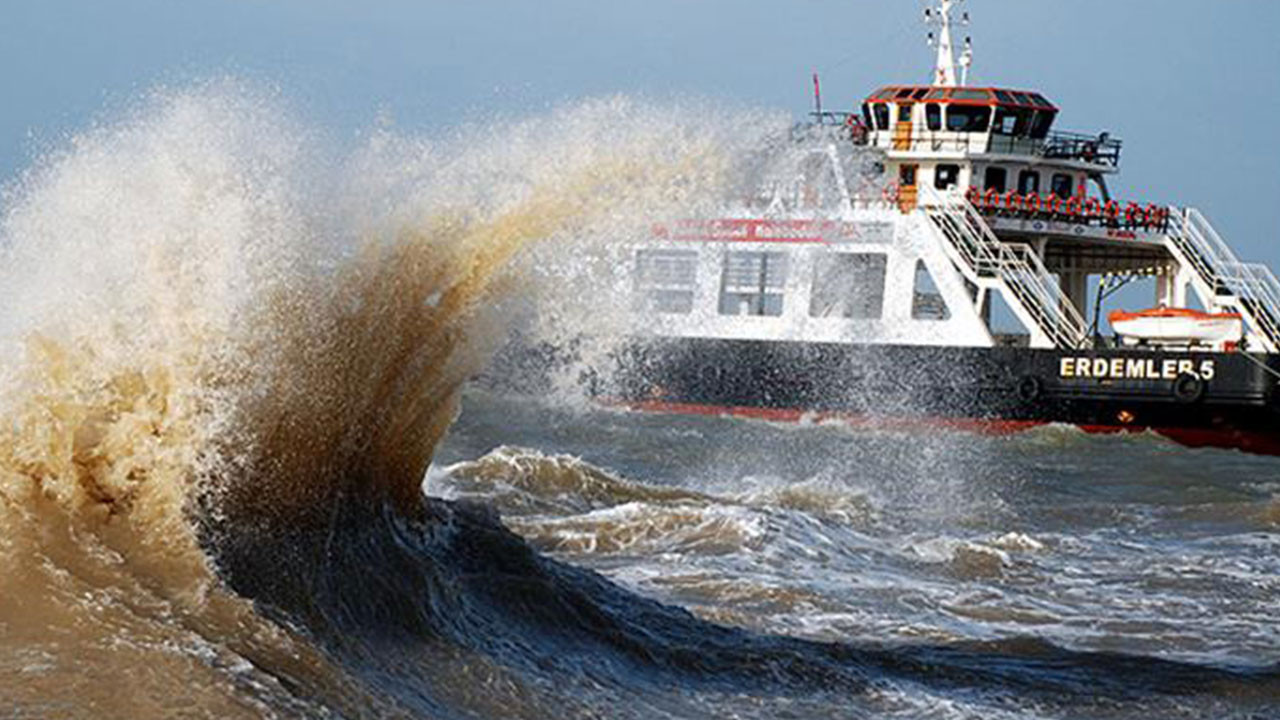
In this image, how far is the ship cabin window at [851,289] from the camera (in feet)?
92.5

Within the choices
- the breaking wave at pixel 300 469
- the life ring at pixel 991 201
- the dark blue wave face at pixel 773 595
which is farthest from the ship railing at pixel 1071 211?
the breaking wave at pixel 300 469

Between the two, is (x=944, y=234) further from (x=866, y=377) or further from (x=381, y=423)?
(x=381, y=423)

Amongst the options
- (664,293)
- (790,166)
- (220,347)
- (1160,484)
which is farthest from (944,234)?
(220,347)

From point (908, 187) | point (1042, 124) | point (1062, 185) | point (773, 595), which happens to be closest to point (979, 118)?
point (1042, 124)

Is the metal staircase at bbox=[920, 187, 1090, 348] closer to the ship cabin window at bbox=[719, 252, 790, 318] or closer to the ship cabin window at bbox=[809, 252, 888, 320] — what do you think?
the ship cabin window at bbox=[809, 252, 888, 320]

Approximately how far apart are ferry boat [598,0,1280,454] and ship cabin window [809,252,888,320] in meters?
0.04

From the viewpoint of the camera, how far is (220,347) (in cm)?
670

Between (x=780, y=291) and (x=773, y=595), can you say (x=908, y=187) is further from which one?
(x=773, y=595)

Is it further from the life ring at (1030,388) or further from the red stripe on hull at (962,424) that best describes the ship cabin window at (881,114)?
the life ring at (1030,388)

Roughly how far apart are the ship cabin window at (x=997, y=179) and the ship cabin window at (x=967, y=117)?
2.18ft

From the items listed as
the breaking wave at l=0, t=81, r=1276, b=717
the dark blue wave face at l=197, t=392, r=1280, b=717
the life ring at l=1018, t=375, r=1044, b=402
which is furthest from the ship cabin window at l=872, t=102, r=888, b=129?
the breaking wave at l=0, t=81, r=1276, b=717

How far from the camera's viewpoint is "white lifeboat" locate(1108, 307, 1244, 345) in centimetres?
2542

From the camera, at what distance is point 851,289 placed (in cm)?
2877

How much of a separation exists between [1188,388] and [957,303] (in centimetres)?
352
